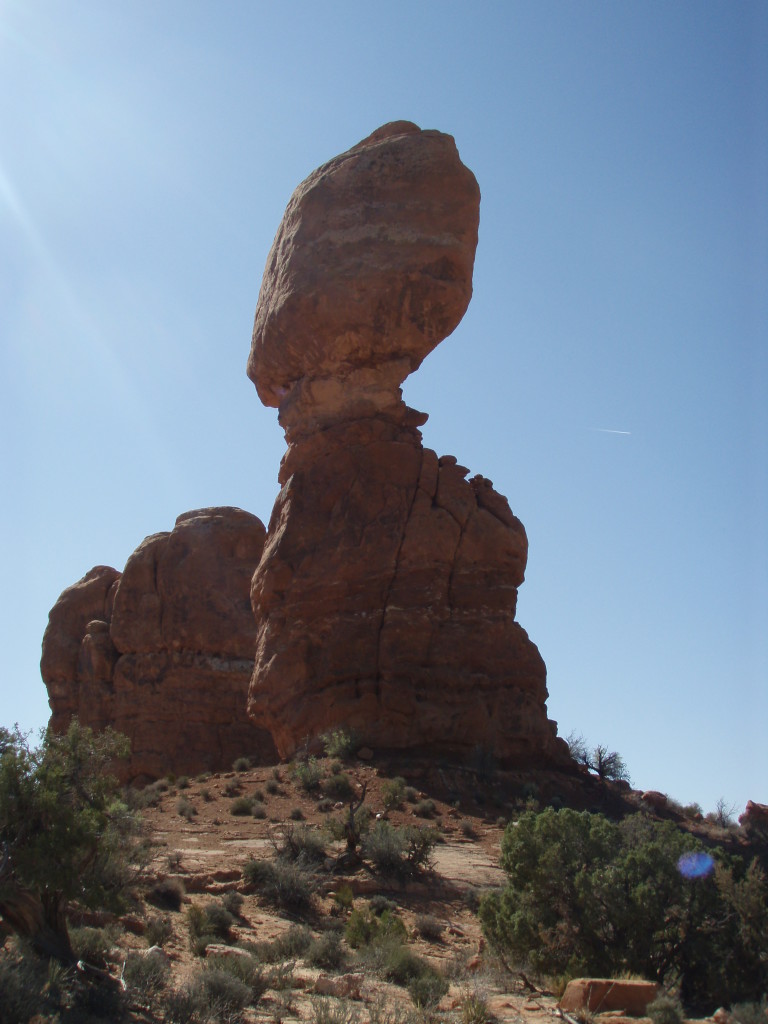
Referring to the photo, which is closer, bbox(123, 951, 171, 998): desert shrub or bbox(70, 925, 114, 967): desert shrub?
bbox(123, 951, 171, 998): desert shrub

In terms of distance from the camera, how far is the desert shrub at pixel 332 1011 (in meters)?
8.23

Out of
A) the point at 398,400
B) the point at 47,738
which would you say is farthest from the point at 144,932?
the point at 398,400

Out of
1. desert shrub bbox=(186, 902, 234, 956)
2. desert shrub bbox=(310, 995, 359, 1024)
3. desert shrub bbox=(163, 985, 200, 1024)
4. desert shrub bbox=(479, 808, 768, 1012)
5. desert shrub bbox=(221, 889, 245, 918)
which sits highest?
desert shrub bbox=(479, 808, 768, 1012)

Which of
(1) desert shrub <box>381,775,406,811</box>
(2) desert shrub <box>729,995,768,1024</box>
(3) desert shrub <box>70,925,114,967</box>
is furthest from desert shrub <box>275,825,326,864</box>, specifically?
(2) desert shrub <box>729,995,768,1024</box>

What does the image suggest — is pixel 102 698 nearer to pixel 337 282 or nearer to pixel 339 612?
pixel 339 612

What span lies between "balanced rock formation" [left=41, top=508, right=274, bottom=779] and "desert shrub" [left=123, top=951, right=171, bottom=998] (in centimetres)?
2335

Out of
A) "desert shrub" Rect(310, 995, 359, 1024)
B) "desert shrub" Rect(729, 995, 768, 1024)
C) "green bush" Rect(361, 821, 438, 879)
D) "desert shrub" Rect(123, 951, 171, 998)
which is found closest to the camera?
"desert shrub" Rect(729, 995, 768, 1024)

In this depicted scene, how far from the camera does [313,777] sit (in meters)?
19.8

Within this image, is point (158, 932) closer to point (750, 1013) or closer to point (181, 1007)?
point (181, 1007)

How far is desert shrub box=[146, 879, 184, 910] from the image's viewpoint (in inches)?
500

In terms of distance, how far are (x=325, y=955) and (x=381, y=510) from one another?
559 inches

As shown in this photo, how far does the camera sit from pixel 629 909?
942 cm

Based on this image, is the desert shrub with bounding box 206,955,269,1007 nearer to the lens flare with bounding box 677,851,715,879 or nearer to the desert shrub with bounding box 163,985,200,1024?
the desert shrub with bounding box 163,985,200,1024

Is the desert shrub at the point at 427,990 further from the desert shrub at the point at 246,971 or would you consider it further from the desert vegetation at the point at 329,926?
the desert shrub at the point at 246,971
